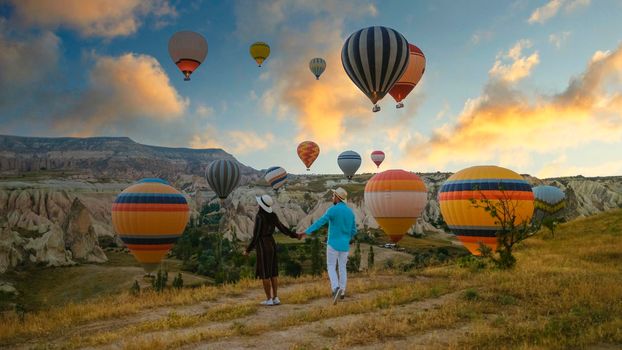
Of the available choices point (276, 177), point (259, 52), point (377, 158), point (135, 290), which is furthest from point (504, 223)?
point (276, 177)

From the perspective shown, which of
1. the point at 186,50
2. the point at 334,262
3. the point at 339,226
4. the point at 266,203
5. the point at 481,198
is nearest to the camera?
the point at 266,203

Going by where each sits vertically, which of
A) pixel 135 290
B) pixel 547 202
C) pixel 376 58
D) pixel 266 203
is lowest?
pixel 135 290

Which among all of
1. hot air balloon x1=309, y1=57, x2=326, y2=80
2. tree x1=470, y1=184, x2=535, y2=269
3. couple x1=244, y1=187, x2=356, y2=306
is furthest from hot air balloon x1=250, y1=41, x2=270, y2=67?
couple x1=244, y1=187, x2=356, y2=306

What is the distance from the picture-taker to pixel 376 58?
87.8 ft

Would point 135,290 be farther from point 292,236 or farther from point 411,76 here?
point 411,76

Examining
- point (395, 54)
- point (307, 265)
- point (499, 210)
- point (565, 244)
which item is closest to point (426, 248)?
point (307, 265)

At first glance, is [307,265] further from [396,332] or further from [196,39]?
[396,332]

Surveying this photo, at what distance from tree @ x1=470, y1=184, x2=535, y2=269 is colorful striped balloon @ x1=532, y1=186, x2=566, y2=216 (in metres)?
29.7

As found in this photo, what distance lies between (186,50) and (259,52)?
50.6 ft

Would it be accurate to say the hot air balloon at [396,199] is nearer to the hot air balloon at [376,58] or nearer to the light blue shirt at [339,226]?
the hot air balloon at [376,58]

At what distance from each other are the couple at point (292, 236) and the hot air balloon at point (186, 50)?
31.2 m

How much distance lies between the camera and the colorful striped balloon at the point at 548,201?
4562 cm

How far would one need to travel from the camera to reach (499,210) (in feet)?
59.8

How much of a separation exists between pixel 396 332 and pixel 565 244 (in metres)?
25.2
